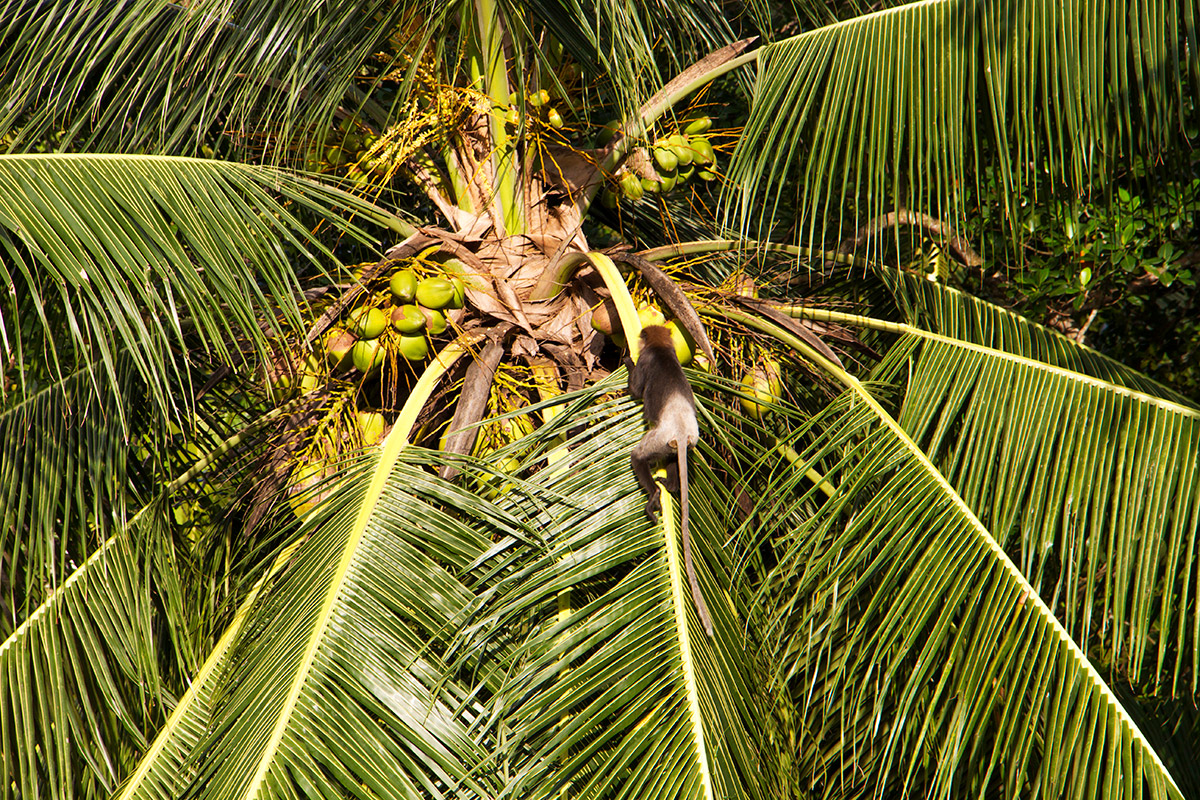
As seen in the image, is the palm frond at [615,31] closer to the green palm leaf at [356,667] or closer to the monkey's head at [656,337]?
the monkey's head at [656,337]

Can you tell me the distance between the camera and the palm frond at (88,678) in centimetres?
232

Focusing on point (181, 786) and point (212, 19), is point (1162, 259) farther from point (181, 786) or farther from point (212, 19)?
point (181, 786)

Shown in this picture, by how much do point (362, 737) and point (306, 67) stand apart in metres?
1.85

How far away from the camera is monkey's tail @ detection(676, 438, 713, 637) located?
2.12 meters

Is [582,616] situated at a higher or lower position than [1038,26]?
lower

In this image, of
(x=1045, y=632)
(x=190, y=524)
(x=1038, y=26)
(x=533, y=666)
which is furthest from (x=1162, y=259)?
(x=190, y=524)

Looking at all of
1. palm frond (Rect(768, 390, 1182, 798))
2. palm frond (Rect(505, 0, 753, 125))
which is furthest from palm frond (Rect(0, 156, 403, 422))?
palm frond (Rect(768, 390, 1182, 798))

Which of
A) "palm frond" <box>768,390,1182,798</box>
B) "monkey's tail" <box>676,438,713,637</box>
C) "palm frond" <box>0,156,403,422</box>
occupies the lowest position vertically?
"palm frond" <box>768,390,1182,798</box>

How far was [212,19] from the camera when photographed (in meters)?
2.76

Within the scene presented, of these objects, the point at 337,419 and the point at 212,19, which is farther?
the point at 337,419

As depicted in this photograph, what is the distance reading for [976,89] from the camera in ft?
8.62

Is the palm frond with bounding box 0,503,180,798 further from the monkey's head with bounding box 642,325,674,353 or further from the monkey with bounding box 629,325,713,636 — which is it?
the monkey's head with bounding box 642,325,674,353

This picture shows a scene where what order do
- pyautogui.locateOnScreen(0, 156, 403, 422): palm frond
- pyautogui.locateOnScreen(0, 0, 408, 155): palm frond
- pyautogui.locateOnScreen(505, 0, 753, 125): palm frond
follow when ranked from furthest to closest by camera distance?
pyautogui.locateOnScreen(0, 0, 408, 155): palm frond, pyautogui.locateOnScreen(505, 0, 753, 125): palm frond, pyautogui.locateOnScreen(0, 156, 403, 422): palm frond

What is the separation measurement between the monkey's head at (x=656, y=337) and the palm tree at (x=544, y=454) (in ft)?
0.32
